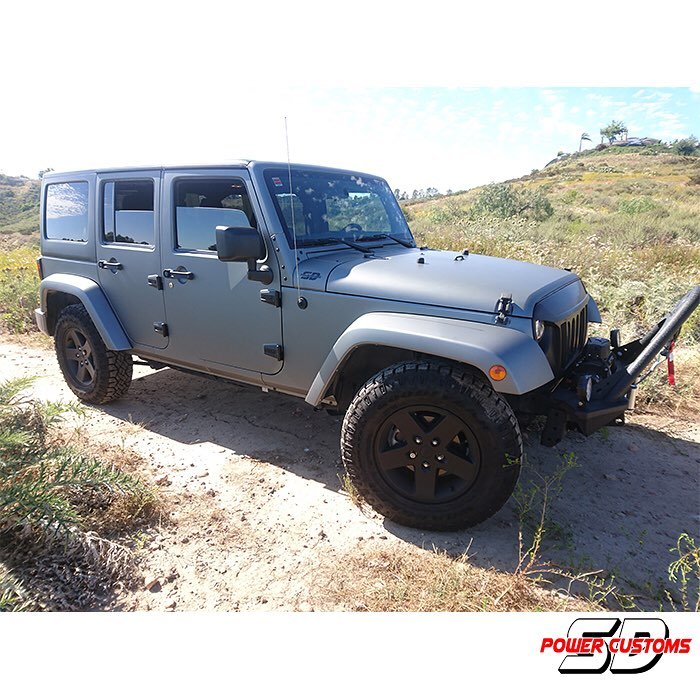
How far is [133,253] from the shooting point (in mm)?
3848

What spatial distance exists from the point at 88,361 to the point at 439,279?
322 centimetres

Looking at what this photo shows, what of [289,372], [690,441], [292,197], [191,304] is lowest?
[690,441]

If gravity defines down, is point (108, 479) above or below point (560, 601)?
above

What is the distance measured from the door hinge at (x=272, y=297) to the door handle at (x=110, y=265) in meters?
1.53

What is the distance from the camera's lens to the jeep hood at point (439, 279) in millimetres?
2590

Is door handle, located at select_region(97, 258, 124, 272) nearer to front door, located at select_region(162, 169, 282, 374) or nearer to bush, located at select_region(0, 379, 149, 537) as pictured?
front door, located at select_region(162, 169, 282, 374)

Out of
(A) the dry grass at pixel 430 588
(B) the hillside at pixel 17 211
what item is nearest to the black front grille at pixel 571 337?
(A) the dry grass at pixel 430 588

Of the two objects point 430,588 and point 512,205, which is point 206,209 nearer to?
point 430,588

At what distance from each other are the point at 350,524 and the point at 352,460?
0.38 metres

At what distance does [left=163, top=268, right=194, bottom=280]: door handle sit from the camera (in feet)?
11.5

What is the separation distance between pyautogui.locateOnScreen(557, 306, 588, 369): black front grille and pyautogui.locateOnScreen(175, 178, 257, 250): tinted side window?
195 cm

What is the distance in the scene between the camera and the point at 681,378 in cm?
453

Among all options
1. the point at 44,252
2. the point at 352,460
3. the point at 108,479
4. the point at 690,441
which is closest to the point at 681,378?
the point at 690,441

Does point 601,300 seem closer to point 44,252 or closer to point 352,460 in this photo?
point 352,460
